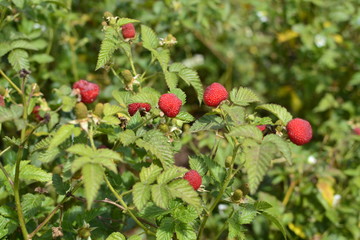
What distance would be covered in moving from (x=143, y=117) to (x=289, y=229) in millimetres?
1211

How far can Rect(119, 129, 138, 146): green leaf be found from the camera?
3.79 ft

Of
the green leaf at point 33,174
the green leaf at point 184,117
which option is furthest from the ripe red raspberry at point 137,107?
the green leaf at point 33,174

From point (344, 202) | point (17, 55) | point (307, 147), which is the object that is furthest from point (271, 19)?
point (17, 55)

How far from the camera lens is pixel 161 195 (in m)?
1.09

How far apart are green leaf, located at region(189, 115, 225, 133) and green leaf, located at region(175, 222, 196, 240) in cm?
26

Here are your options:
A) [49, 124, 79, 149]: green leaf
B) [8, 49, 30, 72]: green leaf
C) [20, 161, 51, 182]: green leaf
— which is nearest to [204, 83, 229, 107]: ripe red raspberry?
[49, 124, 79, 149]: green leaf

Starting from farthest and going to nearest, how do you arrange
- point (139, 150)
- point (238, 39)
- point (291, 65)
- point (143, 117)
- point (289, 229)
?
point (238, 39) < point (291, 65) < point (289, 229) < point (139, 150) < point (143, 117)

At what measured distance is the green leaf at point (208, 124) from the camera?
123 centimetres

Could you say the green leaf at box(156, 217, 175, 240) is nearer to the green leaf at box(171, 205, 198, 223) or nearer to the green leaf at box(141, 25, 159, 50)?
the green leaf at box(171, 205, 198, 223)

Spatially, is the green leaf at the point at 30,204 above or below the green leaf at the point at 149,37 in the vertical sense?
below

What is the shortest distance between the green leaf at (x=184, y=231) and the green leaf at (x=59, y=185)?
1.05 feet

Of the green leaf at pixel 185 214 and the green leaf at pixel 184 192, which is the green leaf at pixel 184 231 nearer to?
the green leaf at pixel 185 214

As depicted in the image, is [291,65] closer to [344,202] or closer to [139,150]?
[344,202]

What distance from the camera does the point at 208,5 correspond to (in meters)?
2.60
